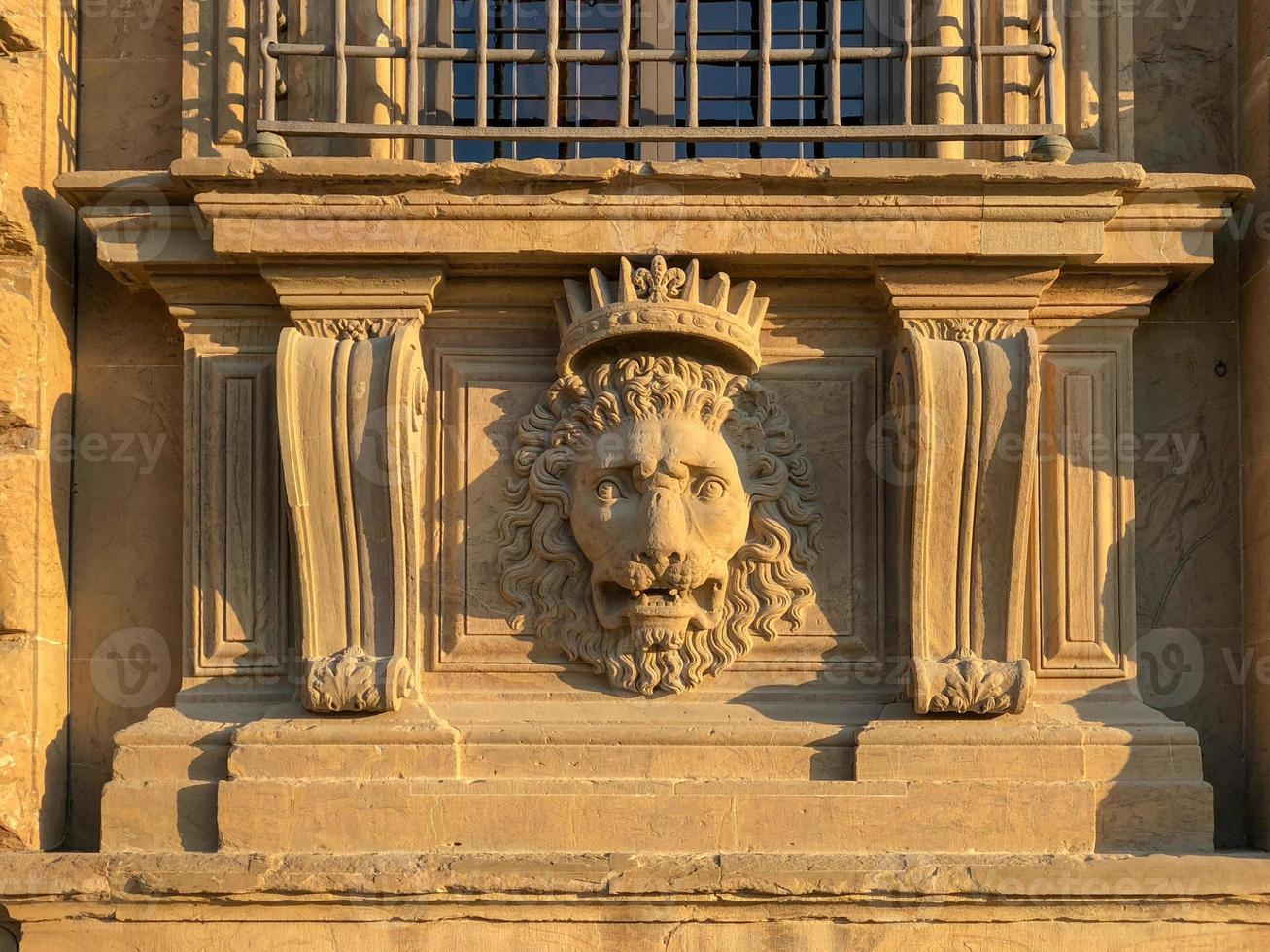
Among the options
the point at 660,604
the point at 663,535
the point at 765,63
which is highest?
the point at 765,63

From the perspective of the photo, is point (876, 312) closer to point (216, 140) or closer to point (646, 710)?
point (646, 710)

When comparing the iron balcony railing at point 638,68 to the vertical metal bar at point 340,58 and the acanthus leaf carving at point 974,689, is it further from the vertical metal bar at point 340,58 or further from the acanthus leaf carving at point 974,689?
the acanthus leaf carving at point 974,689

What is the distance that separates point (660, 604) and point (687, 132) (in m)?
1.42

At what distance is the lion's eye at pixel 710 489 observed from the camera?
238 inches

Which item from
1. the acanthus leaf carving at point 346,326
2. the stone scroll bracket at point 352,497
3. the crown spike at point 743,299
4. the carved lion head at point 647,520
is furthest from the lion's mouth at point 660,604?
the acanthus leaf carving at point 346,326

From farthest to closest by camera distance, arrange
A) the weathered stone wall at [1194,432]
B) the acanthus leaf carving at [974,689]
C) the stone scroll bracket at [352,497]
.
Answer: the weathered stone wall at [1194,432]
the stone scroll bracket at [352,497]
the acanthus leaf carving at [974,689]

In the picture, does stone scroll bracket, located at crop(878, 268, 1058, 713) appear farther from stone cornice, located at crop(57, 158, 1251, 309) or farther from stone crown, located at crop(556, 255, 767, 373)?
stone crown, located at crop(556, 255, 767, 373)

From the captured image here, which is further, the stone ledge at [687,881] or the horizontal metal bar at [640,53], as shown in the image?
the horizontal metal bar at [640,53]

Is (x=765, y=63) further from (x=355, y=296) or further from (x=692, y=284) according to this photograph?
(x=355, y=296)

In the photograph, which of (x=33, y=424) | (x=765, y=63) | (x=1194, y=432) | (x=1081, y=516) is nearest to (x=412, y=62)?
(x=765, y=63)

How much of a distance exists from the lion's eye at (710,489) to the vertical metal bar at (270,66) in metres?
1.71

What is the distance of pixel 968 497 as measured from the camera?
598 centimetres

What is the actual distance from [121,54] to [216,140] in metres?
0.52

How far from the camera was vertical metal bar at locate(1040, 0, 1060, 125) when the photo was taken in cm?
617
